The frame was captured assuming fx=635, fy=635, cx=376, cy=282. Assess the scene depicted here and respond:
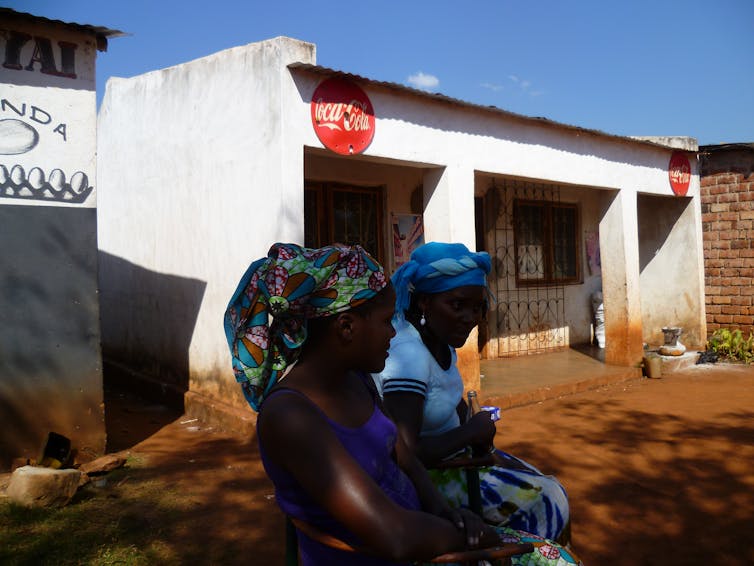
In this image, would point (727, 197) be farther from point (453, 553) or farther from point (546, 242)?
point (453, 553)

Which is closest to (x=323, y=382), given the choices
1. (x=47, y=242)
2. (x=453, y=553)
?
(x=453, y=553)

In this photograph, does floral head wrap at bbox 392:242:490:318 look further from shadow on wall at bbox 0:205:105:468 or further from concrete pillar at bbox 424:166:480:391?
concrete pillar at bbox 424:166:480:391

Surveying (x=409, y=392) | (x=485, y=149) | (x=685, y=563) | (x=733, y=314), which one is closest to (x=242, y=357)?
(x=409, y=392)

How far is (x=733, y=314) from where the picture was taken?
418 inches

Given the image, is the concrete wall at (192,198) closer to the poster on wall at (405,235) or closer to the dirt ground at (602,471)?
the dirt ground at (602,471)

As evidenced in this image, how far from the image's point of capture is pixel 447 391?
7.25 ft

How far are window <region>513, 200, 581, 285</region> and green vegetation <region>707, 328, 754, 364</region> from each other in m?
2.37

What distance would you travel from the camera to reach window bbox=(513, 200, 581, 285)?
9734 mm

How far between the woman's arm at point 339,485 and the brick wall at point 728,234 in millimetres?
10555

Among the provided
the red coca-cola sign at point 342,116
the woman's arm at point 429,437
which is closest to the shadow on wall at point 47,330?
the red coca-cola sign at point 342,116

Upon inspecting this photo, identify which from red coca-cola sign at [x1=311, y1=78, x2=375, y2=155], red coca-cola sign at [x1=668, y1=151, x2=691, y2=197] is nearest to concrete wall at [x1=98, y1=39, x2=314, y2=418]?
red coca-cola sign at [x1=311, y1=78, x2=375, y2=155]

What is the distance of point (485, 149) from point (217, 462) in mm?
4141

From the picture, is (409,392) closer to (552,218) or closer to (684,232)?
(552,218)

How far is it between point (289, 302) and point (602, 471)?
398cm
